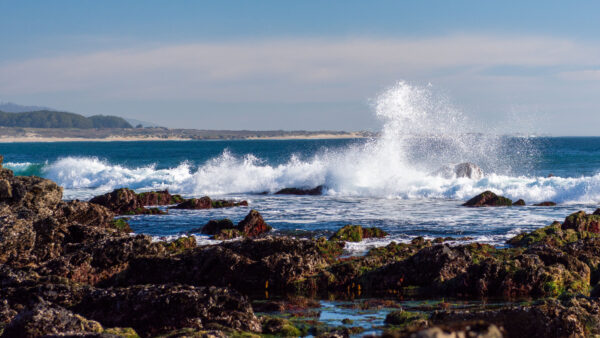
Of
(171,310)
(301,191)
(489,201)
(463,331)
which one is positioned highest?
(463,331)

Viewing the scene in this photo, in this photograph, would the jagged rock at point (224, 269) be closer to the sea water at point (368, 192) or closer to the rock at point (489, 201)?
the sea water at point (368, 192)

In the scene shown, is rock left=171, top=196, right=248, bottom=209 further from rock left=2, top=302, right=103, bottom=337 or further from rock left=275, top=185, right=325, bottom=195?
rock left=2, top=302, right=103, bottom=337

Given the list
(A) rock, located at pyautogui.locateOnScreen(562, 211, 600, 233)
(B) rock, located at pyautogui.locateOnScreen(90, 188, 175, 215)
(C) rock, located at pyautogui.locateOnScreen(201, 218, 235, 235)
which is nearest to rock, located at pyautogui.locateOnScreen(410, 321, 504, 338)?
(C) rock, located at pyautogui.locateOnScreen(201, 218, 235, 235)

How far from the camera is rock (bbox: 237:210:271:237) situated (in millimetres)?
22109

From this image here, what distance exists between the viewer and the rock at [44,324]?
7.10 meters

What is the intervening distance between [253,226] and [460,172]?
26310mm

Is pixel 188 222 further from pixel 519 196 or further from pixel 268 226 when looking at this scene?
pixel 519 196

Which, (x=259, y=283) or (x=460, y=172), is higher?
(x=460, y=172)

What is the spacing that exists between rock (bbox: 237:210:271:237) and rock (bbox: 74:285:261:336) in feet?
41.6

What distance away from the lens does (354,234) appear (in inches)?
806

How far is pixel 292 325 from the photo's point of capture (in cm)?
926

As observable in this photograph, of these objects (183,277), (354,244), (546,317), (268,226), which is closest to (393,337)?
(546,317)

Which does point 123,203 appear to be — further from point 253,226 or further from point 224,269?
point 224,269

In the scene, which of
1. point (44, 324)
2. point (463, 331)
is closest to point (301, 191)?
point (44, 324)
